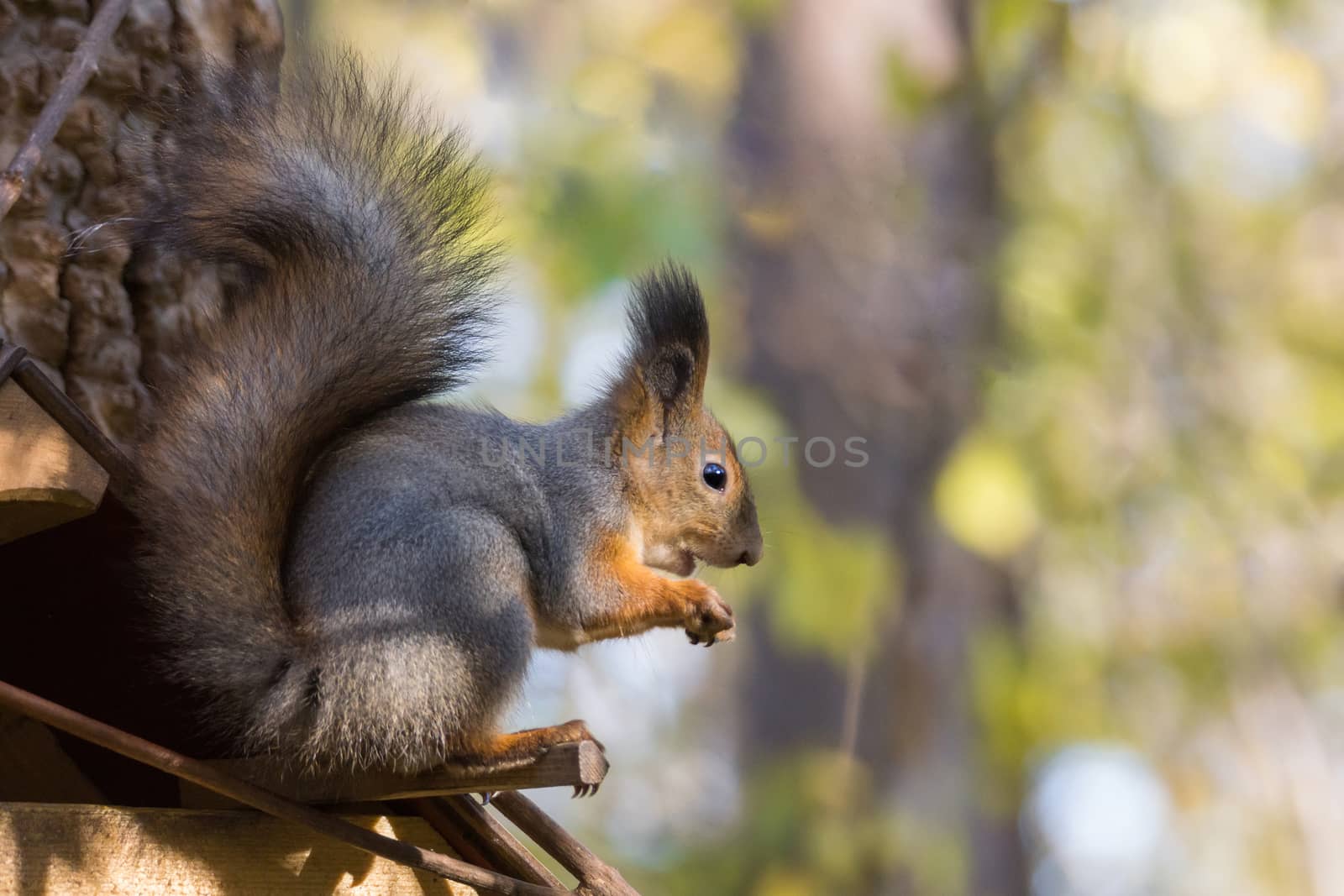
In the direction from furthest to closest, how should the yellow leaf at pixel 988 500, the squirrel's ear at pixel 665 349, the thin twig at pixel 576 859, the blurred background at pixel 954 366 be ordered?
the blurred background at pixel 954 366 < the yellow leaf at pixel 988 500 < the squirrel's ear at pixel 665 349 < the thin twig at pixel 576 859

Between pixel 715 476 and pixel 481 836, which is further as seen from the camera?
pixel 715 476

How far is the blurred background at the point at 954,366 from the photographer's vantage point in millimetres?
3725

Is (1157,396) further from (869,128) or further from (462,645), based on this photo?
(462,645)

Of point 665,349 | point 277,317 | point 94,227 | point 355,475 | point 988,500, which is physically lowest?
point 355,475

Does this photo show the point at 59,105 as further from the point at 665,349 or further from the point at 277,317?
the point at 665,349

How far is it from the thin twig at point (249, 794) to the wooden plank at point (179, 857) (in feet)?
0.25

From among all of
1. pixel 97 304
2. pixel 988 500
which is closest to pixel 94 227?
pixel 97 304

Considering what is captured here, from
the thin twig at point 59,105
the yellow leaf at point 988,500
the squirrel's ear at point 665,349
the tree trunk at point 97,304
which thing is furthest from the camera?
the yellow leaf at point 988,500

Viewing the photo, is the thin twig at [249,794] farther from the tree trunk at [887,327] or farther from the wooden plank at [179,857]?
the tree trunk at [887,327]

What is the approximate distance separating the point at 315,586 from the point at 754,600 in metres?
2.88

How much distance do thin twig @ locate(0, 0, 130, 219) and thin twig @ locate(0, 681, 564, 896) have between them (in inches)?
21.0

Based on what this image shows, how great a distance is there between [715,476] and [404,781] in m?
0.82

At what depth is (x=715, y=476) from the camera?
2.15 meters

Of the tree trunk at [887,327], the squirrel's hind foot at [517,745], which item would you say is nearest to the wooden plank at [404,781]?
the squirrel's hind foot at [517,745]
